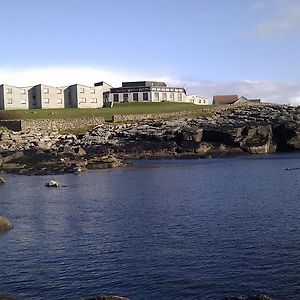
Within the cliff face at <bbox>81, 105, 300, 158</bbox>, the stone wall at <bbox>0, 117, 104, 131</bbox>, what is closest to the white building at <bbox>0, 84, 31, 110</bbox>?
the stone wall at <bbox>0, 117, 104, 131</bbox>

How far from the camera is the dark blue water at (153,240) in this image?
75.4 feet

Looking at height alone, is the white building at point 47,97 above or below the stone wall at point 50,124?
above

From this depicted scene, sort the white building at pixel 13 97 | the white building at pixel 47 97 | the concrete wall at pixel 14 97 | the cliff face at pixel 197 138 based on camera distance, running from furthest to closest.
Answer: the white building at pixel 47 97, the concrete wall at pixel 14 97, the white building at pixel 13 97, the cliff face at pixel 197 138

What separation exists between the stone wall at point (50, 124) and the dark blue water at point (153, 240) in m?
63.8

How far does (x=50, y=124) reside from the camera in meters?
125

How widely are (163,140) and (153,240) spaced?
3028 inches

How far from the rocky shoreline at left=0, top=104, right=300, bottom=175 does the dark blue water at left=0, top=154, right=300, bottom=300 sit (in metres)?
37.5

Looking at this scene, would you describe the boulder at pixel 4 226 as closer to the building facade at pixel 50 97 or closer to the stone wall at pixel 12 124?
the stone wall at pixel 12 124

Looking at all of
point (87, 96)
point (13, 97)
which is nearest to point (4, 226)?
point (13, 97)

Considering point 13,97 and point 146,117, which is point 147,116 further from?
point 13,97

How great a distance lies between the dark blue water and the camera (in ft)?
75.4

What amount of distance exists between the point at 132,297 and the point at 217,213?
62.9 feet

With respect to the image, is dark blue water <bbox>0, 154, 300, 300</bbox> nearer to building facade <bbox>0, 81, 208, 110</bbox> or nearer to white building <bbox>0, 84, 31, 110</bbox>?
white building <bbox>0, 84, 31, 110</bbox>

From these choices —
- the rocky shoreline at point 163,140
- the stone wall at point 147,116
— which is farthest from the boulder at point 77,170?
the stone wall at point 147,116
